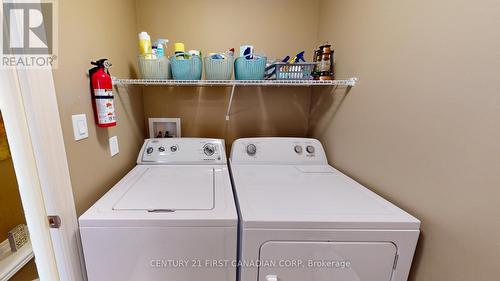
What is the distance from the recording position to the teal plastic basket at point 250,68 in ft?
4.66

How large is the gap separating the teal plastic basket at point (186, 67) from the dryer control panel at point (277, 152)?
603 mm

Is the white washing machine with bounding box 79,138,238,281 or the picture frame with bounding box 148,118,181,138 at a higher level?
the picture frame with bounding box 148,118,181,138

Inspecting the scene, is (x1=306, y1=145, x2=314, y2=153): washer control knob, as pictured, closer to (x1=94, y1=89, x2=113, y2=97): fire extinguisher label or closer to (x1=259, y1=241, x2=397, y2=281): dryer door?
(x1=259, y1=241, x2=397, y2=281): dryer door

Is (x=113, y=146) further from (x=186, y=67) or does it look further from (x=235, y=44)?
(x=235, y=44)

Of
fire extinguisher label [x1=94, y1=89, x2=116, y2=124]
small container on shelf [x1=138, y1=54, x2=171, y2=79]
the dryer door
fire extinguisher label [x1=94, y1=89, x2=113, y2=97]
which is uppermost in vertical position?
small container on shelf [x1=138, y1=54, x2=171, y2=79]

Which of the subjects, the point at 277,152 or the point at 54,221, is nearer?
the point at 54,221

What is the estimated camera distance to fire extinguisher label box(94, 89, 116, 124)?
1073mm

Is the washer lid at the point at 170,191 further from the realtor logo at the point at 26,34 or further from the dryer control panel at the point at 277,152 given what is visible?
the realtor logo at the point at 26,34

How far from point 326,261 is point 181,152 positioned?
120 cm

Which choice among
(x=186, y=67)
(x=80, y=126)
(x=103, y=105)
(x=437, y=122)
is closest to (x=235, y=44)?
(x=186, y=67)

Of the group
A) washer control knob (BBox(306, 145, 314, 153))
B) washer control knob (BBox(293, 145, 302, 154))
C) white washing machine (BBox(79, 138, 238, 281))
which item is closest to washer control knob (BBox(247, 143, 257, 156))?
washer control knob (BBox(293, 145, 302, 154))

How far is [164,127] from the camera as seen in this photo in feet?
6.15

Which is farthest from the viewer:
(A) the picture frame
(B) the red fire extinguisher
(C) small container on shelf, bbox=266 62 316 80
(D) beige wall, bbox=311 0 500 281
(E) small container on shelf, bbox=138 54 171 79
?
(A) the picture frame

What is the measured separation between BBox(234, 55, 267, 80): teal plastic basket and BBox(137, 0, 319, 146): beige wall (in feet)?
1.31
